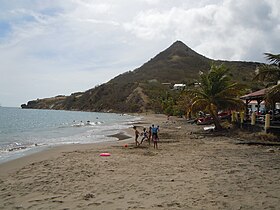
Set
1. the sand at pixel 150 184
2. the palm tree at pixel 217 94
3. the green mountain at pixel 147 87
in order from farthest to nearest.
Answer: the green mountain at pixel 147 87 → the palm tree at pixel 217 94 → the sand at pixel 150 184

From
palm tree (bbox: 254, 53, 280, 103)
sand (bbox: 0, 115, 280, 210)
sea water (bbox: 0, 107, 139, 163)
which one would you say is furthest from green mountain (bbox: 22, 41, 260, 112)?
sand (bbox: 0, 115, 280, 210)

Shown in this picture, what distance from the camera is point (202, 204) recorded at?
6.53 metres

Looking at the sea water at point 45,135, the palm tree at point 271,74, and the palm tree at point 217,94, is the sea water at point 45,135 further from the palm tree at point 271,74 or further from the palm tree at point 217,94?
the palm tree at point 271,74

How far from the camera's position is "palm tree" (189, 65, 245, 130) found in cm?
2445

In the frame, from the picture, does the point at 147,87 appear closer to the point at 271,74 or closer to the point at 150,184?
the point at 271,74

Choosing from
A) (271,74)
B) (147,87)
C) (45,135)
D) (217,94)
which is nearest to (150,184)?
(271,74)

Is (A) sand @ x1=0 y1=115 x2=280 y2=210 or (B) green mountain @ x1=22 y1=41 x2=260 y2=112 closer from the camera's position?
(A) sand @ x1=0 y1=115 x2=280 y2=210

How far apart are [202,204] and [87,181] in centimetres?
386

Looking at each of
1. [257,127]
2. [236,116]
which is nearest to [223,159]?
[257,127]

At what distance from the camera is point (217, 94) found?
24422mm

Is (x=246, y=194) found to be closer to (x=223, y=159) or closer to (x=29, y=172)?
(x=223, y=159)

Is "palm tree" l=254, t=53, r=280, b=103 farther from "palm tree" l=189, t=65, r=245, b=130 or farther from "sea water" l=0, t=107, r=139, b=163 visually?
"sea water" l=0, t=107, r=139, b=163

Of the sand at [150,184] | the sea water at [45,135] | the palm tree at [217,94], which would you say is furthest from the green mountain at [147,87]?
the sand at [150,184]

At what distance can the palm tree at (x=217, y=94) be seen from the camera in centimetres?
2445
